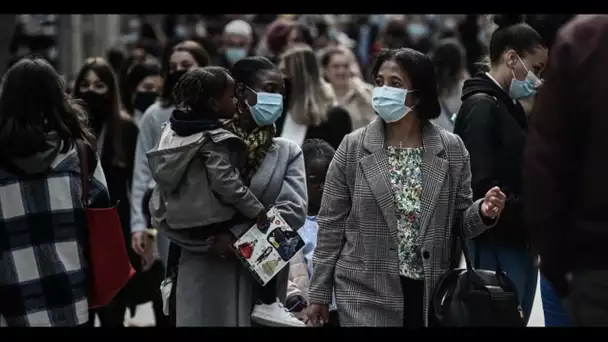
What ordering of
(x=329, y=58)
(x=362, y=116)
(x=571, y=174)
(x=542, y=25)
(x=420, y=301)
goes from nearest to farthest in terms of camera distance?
(x=571, y=174)
(x=420, y=301)
(x=542, y=25)
(x=362, y=116)
(x=329, y=58)

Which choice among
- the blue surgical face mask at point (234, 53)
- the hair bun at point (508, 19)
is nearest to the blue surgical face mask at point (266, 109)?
the hair bun at point (508, 19)

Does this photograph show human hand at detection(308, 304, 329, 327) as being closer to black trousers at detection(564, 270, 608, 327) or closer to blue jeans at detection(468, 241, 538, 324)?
blue jeans at detection(468, 241, 538, 324)

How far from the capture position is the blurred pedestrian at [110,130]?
7.80 meters

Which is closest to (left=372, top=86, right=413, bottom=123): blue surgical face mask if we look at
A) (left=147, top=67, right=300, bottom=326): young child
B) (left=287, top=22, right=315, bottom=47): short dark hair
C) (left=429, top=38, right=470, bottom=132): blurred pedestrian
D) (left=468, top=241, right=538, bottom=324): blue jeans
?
(left=147, top=67, right=300, bottom=326): young child

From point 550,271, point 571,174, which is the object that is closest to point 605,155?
point 571,174

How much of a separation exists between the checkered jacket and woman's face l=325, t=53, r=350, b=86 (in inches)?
181

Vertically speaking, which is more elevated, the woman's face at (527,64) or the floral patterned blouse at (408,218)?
the woman's face at (527,64)

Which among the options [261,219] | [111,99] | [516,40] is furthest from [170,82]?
[516,40]

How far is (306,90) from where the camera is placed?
28.1 feet

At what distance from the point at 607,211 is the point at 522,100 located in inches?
77.1

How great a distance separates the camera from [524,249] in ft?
20.7

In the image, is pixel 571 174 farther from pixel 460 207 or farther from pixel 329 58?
pixel 329 58

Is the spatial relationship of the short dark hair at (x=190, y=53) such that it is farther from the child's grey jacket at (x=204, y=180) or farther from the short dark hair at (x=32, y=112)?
the short dark hair at (x=32, y=112)

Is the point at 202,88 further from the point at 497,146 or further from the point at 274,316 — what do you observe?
the point at 497,146
